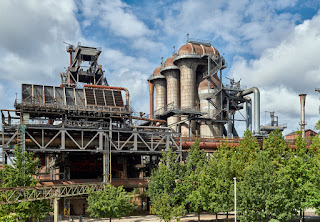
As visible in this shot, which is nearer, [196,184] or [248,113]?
[196,184]

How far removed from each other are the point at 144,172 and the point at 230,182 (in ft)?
106

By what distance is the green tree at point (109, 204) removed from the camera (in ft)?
123

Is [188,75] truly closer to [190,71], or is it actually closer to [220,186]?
[190,71]

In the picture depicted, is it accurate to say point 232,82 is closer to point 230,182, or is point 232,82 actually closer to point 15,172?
point 230,182

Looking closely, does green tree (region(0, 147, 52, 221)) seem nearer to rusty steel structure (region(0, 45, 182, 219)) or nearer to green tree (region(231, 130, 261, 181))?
rusty steel structure (region(0, 45, 182, 219))

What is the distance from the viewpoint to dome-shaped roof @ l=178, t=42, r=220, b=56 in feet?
241

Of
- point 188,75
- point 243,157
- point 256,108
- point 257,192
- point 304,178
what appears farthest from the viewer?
point 188,75

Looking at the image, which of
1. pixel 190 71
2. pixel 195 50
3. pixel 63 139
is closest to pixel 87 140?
pixel 63 139

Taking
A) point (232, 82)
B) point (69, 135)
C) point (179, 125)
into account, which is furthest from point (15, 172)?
point (232, 82)

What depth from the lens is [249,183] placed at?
31.8m

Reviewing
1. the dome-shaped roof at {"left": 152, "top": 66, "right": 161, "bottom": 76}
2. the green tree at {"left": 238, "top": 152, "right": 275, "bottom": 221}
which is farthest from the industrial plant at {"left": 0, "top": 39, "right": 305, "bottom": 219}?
the green tree at {"left": 238, "top": 152, "right": 275, "bottom": 221}

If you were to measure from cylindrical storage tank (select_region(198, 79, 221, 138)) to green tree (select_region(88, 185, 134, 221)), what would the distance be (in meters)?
35.0

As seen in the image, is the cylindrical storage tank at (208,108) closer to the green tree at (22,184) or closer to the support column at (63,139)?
the support column at (63,139)

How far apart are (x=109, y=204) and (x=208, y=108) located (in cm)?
4012
